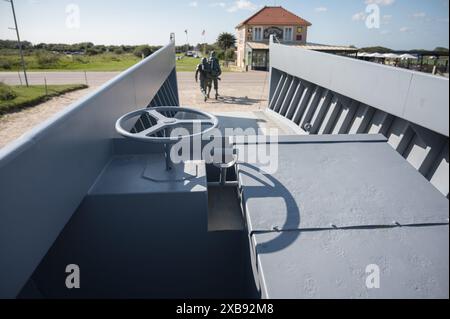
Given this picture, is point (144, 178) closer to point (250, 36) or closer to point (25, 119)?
point (25, 119)

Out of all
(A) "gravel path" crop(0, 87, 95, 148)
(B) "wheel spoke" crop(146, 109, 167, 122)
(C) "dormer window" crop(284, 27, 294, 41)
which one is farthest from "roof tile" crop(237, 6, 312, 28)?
(B) "wheel spoke" crop(146, 109, 167, 122)

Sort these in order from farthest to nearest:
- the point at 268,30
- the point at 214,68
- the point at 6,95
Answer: the point at 268,30 < the point at 6,95 < the point at 214,68

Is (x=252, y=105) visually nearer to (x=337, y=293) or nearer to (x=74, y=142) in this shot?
(x=74, y=142)

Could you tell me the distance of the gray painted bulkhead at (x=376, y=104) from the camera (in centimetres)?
286

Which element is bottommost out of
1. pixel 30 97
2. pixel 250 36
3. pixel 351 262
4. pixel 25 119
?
pixel 25 119

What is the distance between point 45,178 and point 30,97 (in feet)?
43.0

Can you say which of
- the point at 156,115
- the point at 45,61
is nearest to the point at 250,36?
the point at 45,61

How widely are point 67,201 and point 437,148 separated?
324 cm

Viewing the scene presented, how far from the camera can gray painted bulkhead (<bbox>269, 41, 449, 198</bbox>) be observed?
113 inches

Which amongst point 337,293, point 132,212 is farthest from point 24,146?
point 337,293

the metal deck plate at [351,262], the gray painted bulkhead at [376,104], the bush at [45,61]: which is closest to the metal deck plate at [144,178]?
the metal deck plate at [351,262]

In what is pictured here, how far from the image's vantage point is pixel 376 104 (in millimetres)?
3863

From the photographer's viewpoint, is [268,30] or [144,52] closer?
[268,30]

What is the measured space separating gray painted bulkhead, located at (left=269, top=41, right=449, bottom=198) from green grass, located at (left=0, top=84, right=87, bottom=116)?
9.38 meters
